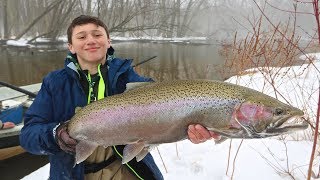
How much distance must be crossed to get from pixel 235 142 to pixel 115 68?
3.10m

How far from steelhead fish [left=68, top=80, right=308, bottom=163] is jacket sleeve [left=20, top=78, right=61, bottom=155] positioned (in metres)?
0.19

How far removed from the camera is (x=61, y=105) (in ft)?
7.61

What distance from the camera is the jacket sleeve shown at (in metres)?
2.15

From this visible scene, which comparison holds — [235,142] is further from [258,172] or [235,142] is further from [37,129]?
[37,129]

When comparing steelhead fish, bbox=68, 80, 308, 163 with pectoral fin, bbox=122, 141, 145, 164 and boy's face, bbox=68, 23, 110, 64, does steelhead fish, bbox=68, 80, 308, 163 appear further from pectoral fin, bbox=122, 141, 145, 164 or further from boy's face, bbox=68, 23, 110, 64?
boy's face, bbox=68, 23, 110, 64

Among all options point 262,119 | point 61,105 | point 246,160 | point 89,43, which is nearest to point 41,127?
point 61,105

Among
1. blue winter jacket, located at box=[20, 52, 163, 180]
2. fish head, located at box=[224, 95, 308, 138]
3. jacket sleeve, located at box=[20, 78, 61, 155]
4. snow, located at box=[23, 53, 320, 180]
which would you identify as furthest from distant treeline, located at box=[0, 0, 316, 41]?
fish head, located at box=[224, 95, 308, 138]

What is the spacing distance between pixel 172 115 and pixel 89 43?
31.5 inches

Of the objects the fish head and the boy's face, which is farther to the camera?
the boy's face

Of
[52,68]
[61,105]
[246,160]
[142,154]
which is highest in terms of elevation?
[61,105]

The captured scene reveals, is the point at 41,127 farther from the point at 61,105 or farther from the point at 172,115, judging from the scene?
the point at 172,115

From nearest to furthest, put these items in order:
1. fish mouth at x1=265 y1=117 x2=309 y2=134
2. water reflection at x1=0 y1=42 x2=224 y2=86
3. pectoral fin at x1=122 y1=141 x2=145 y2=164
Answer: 1. fish mouth at x1=265 y1=117 x2=309 y2=134
2. pectoral fin at x1=122 y1=141 x2=145 y2=164
3. water reflection at x1=0 y1=42 x2=224 y2=86

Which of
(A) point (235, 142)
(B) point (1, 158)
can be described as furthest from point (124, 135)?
(B) point (1, 158)

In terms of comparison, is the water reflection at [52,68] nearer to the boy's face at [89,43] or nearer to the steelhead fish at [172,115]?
the boy's face at [89,43]
